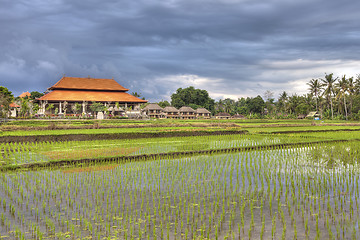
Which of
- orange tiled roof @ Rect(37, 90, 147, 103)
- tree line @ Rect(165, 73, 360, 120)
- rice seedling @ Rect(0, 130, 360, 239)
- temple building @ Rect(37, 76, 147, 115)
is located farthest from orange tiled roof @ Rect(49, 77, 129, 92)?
rice seedling @ Rect(0, 130, 360, 239)

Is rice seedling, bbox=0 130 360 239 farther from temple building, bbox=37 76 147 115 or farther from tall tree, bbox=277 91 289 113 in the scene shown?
tall tree, bbox=277 91 289 113

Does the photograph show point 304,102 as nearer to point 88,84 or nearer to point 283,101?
point 283,101

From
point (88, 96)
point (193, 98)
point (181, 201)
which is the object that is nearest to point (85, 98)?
point (88, 96)

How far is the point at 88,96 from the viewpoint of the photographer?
5950cm

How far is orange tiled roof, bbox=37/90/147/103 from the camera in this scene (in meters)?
56.2

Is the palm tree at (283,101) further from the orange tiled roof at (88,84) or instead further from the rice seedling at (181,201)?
the rice seedling at (181,201)

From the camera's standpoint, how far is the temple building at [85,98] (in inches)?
2164

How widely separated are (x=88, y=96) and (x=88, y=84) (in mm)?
6728

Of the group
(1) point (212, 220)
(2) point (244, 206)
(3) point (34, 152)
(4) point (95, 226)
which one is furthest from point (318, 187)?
(3) point (34, 152)

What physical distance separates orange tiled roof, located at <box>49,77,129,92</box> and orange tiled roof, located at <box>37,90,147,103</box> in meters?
1.55

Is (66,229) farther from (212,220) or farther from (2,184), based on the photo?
(2,184)

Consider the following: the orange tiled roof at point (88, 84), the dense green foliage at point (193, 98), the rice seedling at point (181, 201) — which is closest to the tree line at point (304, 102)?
the dense green foliage at point (193, 98)

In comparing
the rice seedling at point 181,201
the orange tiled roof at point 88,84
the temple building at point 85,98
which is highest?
the orange tiled roof at point 88,84

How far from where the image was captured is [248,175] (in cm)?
1002
